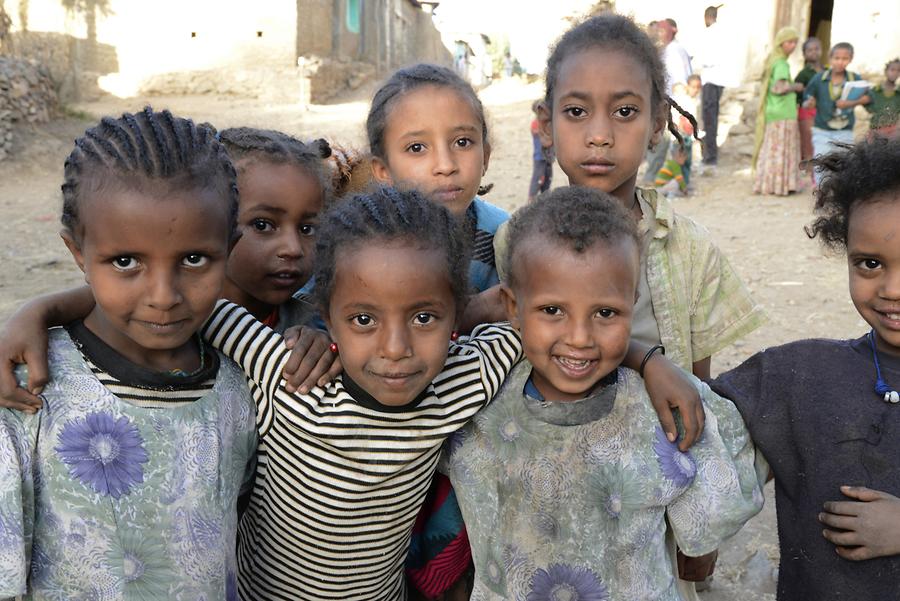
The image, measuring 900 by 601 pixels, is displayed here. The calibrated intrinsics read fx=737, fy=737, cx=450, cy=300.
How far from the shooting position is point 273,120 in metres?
13.6

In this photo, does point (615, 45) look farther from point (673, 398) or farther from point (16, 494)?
point (16, 494)

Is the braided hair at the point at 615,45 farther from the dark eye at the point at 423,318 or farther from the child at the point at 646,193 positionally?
the dark eye at the point at 423,318

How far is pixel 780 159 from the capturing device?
345 inches

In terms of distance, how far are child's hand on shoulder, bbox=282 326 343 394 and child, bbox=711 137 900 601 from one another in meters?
0.86

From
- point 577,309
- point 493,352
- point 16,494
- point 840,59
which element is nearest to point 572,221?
point 577,309

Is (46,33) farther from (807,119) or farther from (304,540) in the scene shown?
(304,540)

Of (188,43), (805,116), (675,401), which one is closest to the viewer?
(675,401)

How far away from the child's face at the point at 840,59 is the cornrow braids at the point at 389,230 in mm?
8663

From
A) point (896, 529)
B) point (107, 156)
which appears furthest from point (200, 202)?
point (896, 529)

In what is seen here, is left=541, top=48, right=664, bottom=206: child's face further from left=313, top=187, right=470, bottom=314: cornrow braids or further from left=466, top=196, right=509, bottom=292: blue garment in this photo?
left=313, top=187, right=470, bottom=314: cornrow braids

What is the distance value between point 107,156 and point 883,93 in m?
9.31

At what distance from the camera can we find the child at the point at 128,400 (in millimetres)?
1312

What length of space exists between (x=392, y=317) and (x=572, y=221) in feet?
1.39

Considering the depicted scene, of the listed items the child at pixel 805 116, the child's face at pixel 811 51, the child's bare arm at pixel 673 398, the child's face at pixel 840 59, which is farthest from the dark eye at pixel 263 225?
the child's face at pixel 811 51
